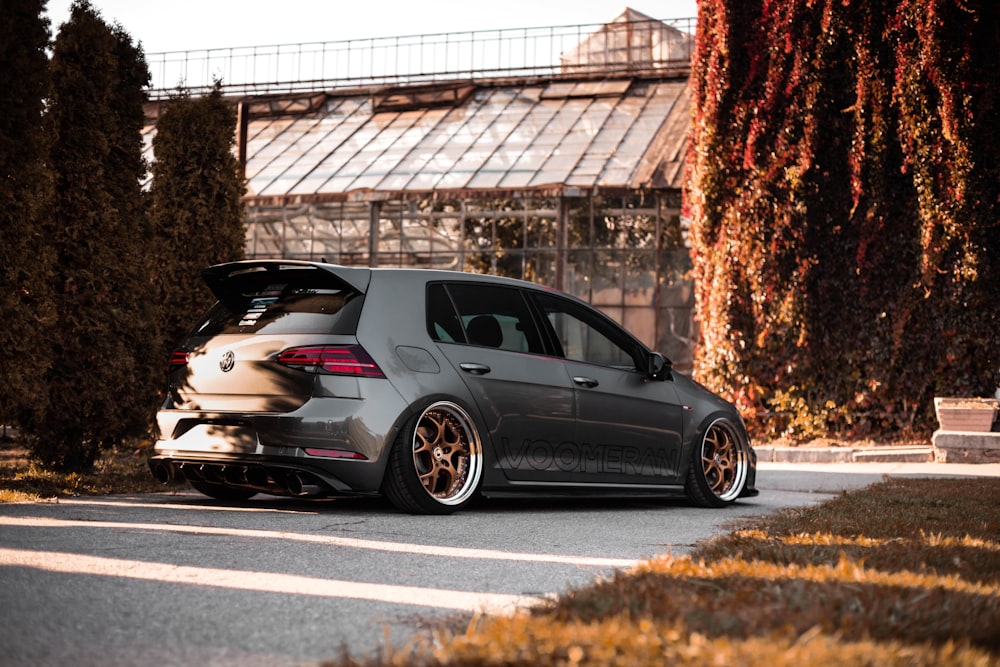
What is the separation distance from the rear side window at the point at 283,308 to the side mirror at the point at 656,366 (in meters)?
2.43

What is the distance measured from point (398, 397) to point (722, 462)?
316cm

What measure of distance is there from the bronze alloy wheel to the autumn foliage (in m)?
9.98

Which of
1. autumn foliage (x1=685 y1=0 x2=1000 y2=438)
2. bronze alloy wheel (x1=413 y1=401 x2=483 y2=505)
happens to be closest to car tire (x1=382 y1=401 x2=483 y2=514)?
bronze alloy wheel (x1=413 y1=401 x2=483 y2=505)

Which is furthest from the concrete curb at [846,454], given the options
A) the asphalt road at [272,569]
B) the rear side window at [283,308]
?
the rear side window at [283,308]

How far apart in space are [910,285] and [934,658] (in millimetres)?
13674

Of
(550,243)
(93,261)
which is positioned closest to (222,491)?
(93,261)

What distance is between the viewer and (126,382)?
9523 millimetres

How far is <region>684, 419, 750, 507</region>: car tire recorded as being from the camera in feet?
28.4

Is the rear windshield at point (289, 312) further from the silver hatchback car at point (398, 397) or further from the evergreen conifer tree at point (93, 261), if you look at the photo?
the evergreen conifer tree at point (93, 261)

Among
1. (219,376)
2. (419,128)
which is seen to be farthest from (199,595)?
(419,128)

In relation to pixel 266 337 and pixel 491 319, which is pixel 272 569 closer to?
pixel 266 337

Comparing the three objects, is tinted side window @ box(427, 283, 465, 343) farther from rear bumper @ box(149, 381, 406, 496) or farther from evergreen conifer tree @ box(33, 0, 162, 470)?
evergreen conifer tree @ box(33, 0, 162, 470)

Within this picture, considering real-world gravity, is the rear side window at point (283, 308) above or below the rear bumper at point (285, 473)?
above

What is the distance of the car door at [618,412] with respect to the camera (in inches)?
313
